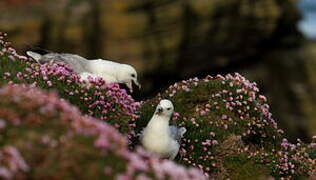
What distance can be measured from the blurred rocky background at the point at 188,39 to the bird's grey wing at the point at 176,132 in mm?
19852

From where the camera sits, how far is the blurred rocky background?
110 ft

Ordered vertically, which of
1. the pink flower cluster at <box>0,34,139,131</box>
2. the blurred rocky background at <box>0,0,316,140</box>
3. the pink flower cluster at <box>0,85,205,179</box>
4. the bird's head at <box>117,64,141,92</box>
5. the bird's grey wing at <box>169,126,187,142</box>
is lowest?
the pink flower cluster at <box>0,85,205,179</box>

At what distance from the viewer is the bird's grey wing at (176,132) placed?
11746 millimetres

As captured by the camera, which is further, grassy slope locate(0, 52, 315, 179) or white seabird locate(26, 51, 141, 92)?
grassy slope locate(0, 52, 315, 179)

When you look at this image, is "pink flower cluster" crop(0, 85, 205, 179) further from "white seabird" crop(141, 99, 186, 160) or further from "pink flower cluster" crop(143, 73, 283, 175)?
"pink flower cluster" crop(143, 73, 283, 175)

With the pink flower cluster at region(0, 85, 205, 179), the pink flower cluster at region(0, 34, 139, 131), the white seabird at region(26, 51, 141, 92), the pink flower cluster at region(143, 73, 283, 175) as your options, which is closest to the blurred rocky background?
the pink flower cluster at region(143, 73, 283, 175)

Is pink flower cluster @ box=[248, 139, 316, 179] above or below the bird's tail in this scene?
below

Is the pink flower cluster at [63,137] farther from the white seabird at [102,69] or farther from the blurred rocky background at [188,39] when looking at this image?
the blurred rocky background at [188,39]

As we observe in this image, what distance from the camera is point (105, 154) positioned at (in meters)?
7.05

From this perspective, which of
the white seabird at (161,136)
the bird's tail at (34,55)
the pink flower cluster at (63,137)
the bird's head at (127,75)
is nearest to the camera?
the pink flower cluster at (63,137)

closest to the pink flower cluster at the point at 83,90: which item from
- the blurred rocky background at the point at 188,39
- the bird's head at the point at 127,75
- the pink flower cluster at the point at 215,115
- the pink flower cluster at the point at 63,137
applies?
the bird's head at the point at 127,75

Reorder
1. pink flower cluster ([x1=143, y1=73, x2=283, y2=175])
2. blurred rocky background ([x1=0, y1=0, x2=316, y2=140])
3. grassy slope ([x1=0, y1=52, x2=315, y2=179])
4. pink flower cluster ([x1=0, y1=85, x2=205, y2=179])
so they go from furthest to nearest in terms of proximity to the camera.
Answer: blurred rocky background ([x1=0, y1=0, x2=316, y2=140]) < pink flower cluster ([x1=143, y1=73, x2=283, y2=175]) < grassy slope ([x1=0, y1=52, x2=315, y2=179]) < pink flower cluster ([x1=0, y1=85, x2=205, y2=179])

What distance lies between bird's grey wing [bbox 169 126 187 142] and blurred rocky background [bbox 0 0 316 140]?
19.9 metres

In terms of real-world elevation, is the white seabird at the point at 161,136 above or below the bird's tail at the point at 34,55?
below
